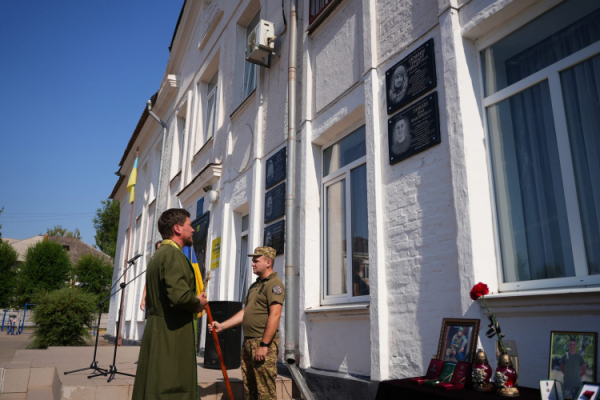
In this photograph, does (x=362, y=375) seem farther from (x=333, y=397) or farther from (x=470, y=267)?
(x=470, y=267)

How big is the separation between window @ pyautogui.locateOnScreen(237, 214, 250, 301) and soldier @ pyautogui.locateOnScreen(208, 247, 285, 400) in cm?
366

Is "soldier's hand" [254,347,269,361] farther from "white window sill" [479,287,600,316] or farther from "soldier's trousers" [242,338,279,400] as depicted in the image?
"white window sill" [479,287,600,316]

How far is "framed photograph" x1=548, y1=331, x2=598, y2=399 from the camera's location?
254 centimetres

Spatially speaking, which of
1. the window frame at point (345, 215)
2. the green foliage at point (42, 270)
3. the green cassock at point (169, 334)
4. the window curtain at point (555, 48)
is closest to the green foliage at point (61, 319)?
the window frame at point (345, 215)

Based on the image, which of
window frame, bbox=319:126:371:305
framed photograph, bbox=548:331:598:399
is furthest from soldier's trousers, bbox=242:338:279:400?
framed photograph, bbox=548:331:598:399

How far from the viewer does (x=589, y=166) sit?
336 cm

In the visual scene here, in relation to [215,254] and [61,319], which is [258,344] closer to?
[215,254]

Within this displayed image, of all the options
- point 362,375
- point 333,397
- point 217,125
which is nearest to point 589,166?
point 362,375

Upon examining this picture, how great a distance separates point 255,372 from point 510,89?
131 inches

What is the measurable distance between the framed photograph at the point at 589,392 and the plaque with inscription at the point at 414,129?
97.5 inches

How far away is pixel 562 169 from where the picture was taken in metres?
3.51

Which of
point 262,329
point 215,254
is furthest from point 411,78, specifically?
point 215,254

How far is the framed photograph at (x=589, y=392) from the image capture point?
91.2 inches

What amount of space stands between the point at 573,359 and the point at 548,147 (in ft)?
5.53
